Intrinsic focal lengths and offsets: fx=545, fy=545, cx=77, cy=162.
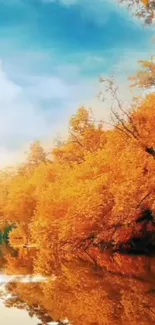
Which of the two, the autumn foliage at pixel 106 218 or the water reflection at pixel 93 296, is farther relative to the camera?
the autumn foliage at pixel 106 218

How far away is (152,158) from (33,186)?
91.8 ft

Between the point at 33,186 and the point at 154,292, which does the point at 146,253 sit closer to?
the point at 154,292

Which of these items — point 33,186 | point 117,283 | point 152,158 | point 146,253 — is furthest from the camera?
point 33,186

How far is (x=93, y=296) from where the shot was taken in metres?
15.7

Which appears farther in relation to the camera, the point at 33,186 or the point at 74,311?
the point at 33,186

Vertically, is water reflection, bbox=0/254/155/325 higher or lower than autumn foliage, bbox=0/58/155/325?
lower

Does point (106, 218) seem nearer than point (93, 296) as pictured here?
No

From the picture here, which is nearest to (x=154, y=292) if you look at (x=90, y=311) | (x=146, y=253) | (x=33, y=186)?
(x=90, y=311)

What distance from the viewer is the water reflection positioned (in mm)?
12336

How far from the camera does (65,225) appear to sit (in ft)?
99.7

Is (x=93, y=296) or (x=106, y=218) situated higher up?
(x=106, y=218)

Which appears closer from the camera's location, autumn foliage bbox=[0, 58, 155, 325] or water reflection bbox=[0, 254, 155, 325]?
water reflection bbox=[0, 254, 155, 325]

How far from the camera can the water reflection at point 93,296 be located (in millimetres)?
12336

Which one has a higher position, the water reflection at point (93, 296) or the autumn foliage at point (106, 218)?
the autumn foliage at point (106, 218)
